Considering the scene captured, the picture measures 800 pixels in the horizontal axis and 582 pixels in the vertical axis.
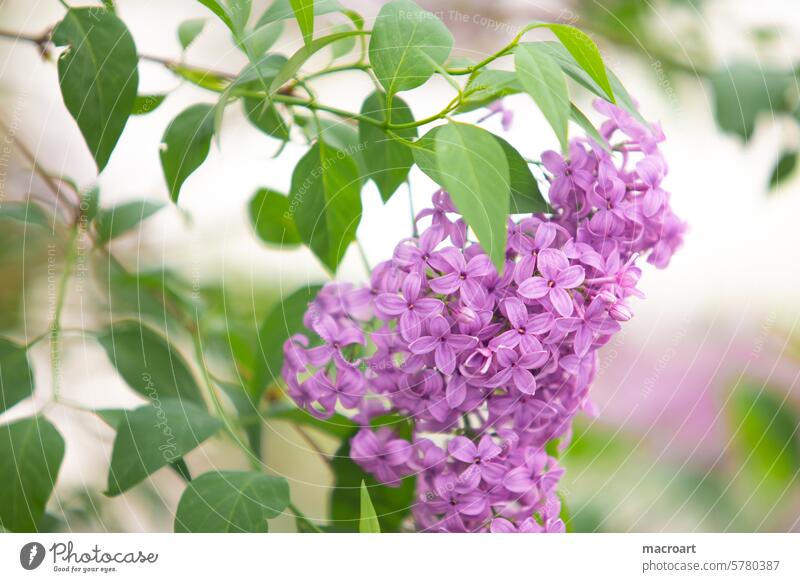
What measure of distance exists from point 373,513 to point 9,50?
32 centimetres

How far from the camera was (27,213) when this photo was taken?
38cm

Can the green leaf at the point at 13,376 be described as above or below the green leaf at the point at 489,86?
below

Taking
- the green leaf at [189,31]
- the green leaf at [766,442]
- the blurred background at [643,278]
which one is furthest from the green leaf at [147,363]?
the green leaf at [766,442]

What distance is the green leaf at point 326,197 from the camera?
305 mm

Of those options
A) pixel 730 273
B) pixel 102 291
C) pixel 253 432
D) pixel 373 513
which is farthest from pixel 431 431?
pixel 730 273

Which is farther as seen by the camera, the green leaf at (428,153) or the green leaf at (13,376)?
the green leaf at (13,376)

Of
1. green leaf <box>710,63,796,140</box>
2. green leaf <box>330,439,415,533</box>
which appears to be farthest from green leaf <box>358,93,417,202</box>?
green leaf <box>710,63,796,140</box>

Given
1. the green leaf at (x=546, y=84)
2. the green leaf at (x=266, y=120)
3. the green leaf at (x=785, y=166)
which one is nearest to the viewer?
the green leaf at (x=546, y=84)

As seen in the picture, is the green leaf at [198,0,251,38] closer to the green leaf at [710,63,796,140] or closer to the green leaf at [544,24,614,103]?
the green leaf at [544,24,614,103]

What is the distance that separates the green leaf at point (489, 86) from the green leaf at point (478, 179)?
2 centimetres

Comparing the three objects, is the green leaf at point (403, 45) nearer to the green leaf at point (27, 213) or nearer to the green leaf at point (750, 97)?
the green leaf at point (27, 213)

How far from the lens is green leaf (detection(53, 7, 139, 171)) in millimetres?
285

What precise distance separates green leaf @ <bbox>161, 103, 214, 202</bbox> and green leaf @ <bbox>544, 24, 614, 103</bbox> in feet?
0.48
